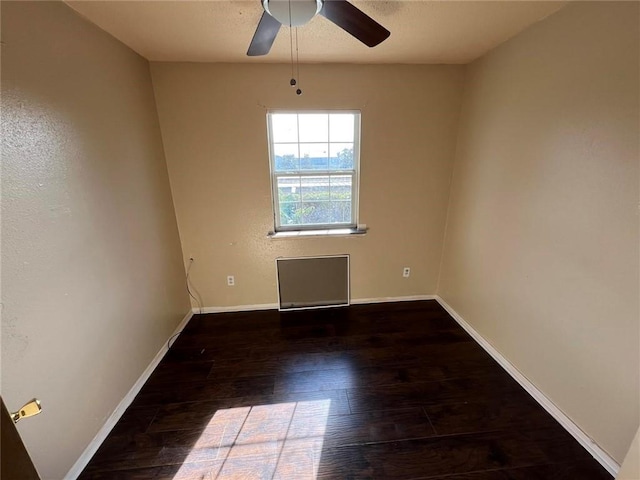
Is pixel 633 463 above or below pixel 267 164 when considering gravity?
below

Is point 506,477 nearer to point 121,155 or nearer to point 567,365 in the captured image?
point 567,365

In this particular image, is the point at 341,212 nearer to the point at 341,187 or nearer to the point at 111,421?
the point at 341,187

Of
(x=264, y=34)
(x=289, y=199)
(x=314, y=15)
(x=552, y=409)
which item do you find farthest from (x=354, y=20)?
(x=552, y=409)

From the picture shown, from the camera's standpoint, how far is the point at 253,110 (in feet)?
7.48

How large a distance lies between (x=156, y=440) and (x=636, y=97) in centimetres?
288

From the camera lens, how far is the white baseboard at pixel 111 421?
134cm

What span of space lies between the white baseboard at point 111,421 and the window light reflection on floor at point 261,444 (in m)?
0.49

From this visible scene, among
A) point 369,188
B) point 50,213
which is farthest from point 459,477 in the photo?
point 50,213

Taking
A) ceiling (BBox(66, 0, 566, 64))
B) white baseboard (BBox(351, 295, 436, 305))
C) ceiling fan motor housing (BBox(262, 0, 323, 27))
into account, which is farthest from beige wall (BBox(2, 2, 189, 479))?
white baseboard (BBox(351, 295, 436, 305))

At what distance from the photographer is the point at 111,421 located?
158cm

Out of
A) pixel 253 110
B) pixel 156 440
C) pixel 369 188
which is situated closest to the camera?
pixel 156 440

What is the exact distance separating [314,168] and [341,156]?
27 centimetres

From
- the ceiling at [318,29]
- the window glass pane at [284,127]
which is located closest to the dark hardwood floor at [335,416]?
the window glass pane at [284,127]

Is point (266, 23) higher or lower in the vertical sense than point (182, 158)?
higher
